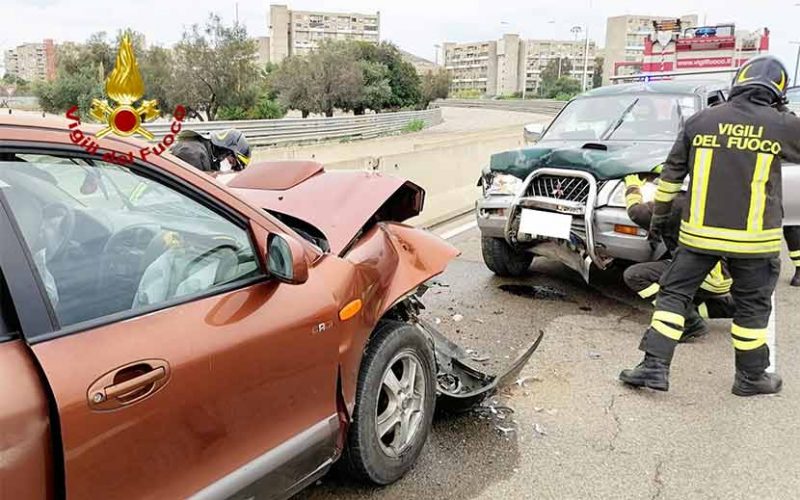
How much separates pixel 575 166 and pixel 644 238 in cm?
84

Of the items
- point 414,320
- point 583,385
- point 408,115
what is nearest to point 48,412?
point 414,320

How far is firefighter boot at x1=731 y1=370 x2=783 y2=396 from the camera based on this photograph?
13.0 feet

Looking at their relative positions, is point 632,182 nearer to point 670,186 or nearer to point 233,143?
point 670,186

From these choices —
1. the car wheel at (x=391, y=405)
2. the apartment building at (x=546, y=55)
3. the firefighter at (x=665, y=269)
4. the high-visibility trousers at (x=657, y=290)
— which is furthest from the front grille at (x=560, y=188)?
the apartment building at (x=546, y=55)

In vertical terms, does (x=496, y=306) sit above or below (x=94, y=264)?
below

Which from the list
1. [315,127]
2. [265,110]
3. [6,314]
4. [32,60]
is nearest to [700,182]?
[6,314]

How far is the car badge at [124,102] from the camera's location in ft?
5.79

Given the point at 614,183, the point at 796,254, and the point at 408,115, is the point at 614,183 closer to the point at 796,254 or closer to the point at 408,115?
the point at 796,254

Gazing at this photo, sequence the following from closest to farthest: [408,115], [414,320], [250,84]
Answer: [414,320]
[250,84]
[408,115]

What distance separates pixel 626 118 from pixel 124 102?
5.40 metres

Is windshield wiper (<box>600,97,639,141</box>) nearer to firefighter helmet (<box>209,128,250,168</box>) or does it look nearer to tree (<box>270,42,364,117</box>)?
firefighter helmet (<box>209,128,250,168</box>)

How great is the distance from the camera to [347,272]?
8.68 feet

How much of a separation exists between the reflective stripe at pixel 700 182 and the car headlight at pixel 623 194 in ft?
3.36

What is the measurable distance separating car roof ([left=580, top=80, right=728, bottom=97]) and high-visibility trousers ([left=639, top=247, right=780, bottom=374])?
3.01 m
